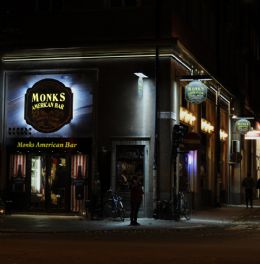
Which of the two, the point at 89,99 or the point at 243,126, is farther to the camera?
the point at 243,126

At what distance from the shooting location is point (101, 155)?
27.1 m

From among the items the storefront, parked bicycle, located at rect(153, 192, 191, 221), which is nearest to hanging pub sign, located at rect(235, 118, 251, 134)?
parked bicycle, located at rect(153, 192, 191, 221)

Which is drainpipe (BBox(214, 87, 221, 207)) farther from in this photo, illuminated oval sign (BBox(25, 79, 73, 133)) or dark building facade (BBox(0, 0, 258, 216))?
illuminated oval sign (BBox(25, 79, 73, 133))

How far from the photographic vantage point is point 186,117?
30.1 metres

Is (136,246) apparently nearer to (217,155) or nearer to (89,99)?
(89,99)

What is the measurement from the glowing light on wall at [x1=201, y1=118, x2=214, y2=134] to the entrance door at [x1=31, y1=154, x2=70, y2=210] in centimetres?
929

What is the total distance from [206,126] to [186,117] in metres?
5.49

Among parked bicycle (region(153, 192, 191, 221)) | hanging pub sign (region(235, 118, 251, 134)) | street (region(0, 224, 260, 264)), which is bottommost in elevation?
street (region(0, 224, 260, 264))

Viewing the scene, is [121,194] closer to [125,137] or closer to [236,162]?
[125,137]

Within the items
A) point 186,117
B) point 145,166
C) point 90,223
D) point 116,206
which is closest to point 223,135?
point 186,117

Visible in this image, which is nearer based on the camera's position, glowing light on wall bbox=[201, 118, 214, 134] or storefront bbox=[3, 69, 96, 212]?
storefront bbox=[3, 69, 96, 212]

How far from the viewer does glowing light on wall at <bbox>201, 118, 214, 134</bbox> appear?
34.5 meters

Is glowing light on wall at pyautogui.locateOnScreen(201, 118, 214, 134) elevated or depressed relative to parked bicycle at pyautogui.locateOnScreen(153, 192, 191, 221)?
elevated

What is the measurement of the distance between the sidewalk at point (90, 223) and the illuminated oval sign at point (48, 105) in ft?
12.4
